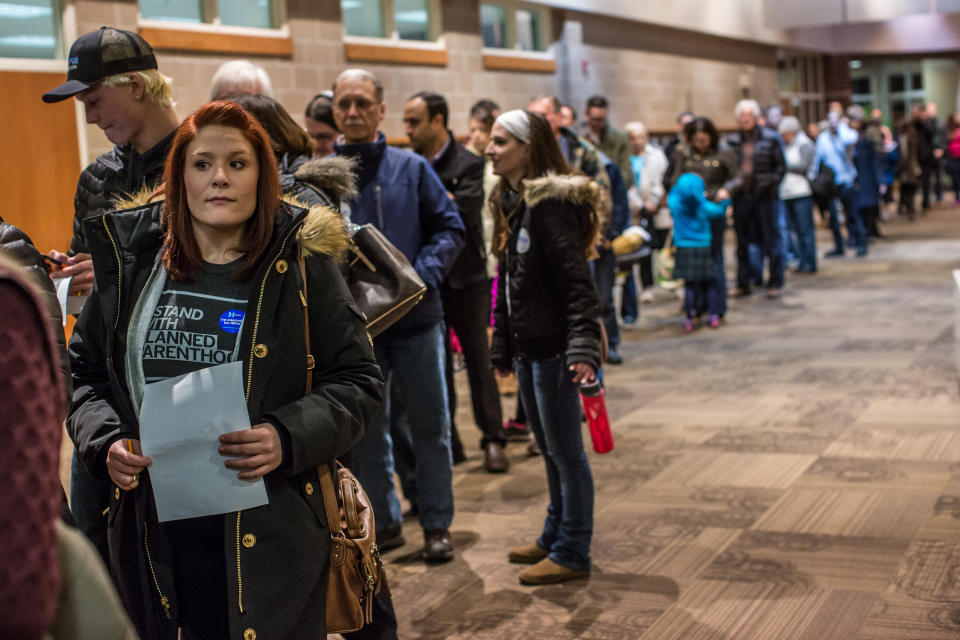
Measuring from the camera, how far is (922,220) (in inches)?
806

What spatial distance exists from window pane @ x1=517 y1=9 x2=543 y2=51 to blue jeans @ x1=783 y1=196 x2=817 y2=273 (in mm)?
4056

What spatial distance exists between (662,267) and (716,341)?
1.82m

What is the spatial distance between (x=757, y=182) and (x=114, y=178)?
9.16m

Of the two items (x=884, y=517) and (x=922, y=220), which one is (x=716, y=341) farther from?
(x=922, y=220)

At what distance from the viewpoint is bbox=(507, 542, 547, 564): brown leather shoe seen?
173 inches

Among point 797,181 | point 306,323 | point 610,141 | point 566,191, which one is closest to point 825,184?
point 797,181

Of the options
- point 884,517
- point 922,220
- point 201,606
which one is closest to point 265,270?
point 201,606

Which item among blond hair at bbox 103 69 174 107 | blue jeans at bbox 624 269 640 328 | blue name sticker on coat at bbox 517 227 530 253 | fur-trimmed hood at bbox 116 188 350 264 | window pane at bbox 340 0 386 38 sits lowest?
blue jeans at bbox 624 269 640 328

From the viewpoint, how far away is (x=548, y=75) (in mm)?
14906

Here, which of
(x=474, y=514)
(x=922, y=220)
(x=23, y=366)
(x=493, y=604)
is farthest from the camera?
(x=922, y=220)

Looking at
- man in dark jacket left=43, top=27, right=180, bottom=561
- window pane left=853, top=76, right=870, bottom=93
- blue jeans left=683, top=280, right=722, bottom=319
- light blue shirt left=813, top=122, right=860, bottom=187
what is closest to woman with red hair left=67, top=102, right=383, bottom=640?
man in dark jacket left=43, top=27, right=180, bottom=561

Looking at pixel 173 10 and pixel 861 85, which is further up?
pixel 861 85

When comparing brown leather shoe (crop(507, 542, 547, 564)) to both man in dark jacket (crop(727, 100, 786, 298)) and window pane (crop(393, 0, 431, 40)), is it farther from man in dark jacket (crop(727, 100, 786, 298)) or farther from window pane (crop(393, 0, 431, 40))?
window pane (crop(393, 0, 431, 40))

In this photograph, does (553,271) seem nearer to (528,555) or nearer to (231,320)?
(528,555)
